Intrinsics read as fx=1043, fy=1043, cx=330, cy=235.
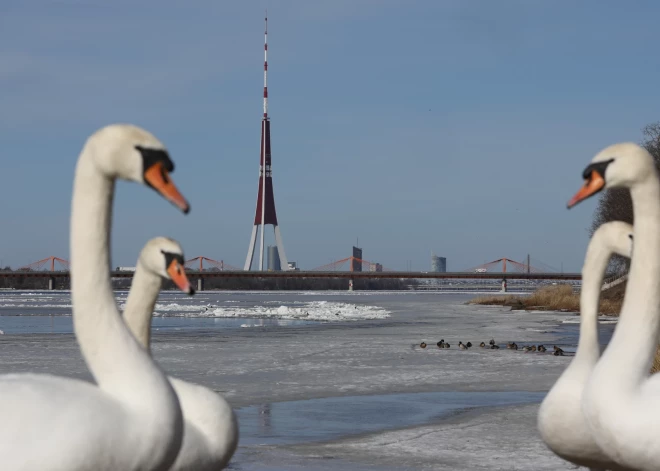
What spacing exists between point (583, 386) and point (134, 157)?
3.32 metres

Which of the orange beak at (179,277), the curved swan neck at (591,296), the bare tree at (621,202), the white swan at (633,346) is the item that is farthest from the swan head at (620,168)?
the bare tree at (621,202)

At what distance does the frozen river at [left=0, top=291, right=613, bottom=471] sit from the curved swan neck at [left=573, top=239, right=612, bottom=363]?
160 cm

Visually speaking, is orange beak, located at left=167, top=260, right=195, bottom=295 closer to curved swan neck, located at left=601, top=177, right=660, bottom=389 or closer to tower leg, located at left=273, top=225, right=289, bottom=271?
curved swan neck, located at left=601, top=177, right=660, bottom=389

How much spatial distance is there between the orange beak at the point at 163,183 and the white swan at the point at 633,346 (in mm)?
2010

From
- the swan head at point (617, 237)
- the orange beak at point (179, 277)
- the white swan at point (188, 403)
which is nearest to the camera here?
the orange beak at point (179, 277)

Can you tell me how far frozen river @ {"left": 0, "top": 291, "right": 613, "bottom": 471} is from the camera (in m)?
8.34

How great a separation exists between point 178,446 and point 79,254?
2.89 ft

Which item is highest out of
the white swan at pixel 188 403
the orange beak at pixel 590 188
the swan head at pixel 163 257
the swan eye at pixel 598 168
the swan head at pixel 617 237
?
the swan eye at pixel 598 168

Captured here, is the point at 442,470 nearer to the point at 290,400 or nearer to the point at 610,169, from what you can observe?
the point at 610,169

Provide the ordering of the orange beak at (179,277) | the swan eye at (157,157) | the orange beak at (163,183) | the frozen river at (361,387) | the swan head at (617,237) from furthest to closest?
the frozen river at (361,387) → the swan head at (617,237) → the orange beak at (179,277) → the swan eye at (157,157) → the orange beak at (163,183)

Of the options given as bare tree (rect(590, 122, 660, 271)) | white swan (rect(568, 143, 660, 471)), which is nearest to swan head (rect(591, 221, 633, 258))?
white swan (rect(568, 143, 660, 471))

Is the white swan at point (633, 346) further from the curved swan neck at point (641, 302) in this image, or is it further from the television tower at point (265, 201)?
the television tower at point (265, 201)

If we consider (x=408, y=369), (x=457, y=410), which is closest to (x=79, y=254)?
(x=457, y=410)

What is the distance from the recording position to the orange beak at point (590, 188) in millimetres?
4973
